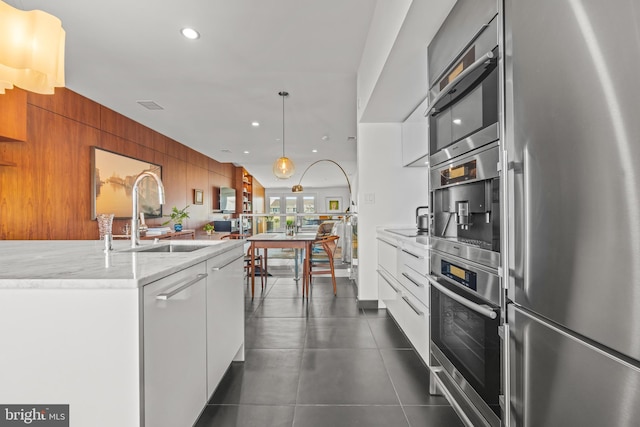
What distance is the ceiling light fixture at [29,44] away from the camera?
1.26 meters

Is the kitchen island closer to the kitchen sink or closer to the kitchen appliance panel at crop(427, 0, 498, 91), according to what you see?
the kitchen sink

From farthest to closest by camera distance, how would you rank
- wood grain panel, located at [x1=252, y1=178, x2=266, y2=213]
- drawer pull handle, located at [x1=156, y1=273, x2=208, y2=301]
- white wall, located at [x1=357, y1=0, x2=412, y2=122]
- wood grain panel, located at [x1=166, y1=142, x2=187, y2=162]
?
1. wood grain panel, located at [x1=252, y1=178, x2=266, y2=213]
2. wood grain panel, located at [x1=166, y1=142, x2=187, y2=162]
3. white wall, located at [x1=357, y1=0, x2=412, y2=122]
4. drawer pull handle, located at [x1=156, y1=273, x2=208, y2=301]

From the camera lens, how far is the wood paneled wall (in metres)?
3.17

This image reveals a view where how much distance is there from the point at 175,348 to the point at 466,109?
5.02 ft

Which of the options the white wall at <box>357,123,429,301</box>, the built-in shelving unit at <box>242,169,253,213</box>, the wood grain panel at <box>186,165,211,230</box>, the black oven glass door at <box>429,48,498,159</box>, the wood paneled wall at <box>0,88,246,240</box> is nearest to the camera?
the black oven glass door at <box>429,48,498,159</box>

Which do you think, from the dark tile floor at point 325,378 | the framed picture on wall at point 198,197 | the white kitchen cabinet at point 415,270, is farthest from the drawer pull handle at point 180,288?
the framed picture on wall at point 198,197

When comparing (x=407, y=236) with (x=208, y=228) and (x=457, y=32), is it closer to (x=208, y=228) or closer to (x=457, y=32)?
(x=457, y=32)

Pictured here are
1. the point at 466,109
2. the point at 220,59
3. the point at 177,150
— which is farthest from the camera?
the point at 177,150

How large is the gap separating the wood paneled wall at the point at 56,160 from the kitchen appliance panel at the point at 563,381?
399 centimetres

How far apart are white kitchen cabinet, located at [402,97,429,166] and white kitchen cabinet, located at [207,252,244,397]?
1882 millimetres

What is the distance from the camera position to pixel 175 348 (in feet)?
3.64

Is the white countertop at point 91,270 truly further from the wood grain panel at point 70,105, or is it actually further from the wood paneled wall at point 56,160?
the wood grain panel at point 70,105

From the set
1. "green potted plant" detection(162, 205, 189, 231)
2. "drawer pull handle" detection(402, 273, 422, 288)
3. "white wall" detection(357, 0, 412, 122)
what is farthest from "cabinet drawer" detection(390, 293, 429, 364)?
"green potted plant" detection(162, 205, 189, 231)

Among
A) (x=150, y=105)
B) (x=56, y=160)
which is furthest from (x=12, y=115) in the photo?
(x=150, y=105)
